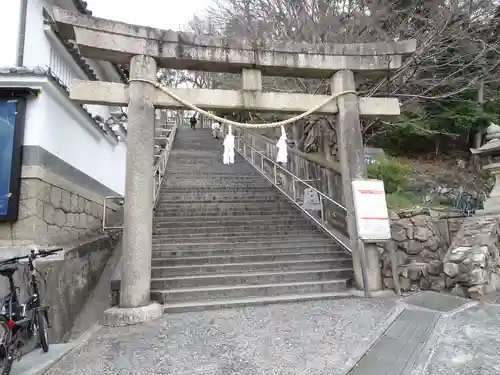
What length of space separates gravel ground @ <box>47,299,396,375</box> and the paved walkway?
1 centimetres

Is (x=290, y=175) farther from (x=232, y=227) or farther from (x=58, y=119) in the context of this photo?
(x=58, y=119)

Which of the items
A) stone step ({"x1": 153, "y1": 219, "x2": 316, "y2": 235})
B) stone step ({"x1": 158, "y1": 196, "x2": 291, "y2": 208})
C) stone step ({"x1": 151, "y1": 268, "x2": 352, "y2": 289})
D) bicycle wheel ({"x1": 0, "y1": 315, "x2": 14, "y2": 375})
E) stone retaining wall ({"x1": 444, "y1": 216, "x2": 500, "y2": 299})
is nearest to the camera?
bicycle wheel ({"x1": 0, "y1": 315, "x2": 14, "y2": 375})

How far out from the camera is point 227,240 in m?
7.74

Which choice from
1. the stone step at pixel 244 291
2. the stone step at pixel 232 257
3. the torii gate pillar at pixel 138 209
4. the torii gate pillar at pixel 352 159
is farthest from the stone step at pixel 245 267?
the torii gate pillar at pixel 138 209

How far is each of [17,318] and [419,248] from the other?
6870 millimetres

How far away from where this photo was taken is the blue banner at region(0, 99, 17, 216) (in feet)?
17.0

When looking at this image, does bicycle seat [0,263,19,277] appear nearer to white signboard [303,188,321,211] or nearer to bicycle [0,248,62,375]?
bicycle [0,248,62,375]

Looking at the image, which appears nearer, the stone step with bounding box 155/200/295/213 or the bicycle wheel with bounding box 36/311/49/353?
the bicycle wheel with bounding box 36/311/49/353

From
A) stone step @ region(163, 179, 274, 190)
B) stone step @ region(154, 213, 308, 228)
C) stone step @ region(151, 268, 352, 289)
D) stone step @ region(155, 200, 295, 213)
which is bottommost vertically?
stone step @ region(151, 268, 352, 289)

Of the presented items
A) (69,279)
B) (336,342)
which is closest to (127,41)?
(69,279)

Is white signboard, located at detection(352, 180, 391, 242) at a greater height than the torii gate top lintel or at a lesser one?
lesser

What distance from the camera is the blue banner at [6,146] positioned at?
5188 mm

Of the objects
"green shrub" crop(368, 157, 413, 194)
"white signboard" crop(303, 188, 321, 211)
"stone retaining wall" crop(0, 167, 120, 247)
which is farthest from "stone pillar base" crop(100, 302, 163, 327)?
"green shrub" crop(368, 157, 413, 194)

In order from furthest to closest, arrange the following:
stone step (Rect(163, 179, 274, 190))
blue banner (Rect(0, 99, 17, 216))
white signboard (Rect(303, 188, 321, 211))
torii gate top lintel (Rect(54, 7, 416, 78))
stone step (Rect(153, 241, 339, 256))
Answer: stone step (Rect(163, 179, 274, 190))
white signboard (Rect(303, 188, 321, 211))
stone step (Rect(153, 241, 339, 256))
torii gate top lintel (Rect(54, 7, 416, 78))
blue banner (Rect(0, 99, 17, 216))
